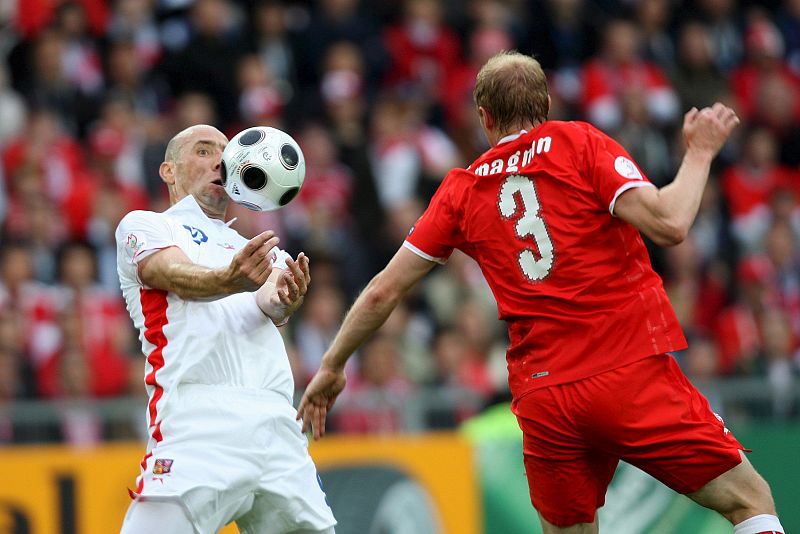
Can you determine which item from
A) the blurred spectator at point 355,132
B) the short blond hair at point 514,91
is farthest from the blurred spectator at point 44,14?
the short blond hair at point 514,91

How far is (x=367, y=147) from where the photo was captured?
14.6 meters

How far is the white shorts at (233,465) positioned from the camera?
630 centimetres

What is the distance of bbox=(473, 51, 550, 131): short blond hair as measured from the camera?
6.47 m

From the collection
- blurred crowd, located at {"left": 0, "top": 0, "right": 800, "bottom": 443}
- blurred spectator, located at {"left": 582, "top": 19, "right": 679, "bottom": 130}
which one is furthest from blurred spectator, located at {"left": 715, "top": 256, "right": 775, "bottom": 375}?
blurred spectator, located at {"left": 582, "top": 19, "right": 679, "bottom": 130}

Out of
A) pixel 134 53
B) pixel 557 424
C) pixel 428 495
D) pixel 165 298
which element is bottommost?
pixel 428 495

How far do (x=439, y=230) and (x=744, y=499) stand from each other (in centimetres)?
193

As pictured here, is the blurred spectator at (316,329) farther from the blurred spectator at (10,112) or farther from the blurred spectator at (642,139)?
the blurred spectator at (642,139)

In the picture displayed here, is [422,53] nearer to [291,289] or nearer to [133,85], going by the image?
[133,85]

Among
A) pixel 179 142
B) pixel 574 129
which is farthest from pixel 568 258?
pixel 179 142

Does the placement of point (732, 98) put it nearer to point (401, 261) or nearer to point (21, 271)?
point (21, 271)

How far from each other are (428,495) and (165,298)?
186 inches

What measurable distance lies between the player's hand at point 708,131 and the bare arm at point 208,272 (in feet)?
6.36

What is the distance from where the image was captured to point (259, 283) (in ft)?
20.2

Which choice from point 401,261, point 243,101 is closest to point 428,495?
point 401,261
